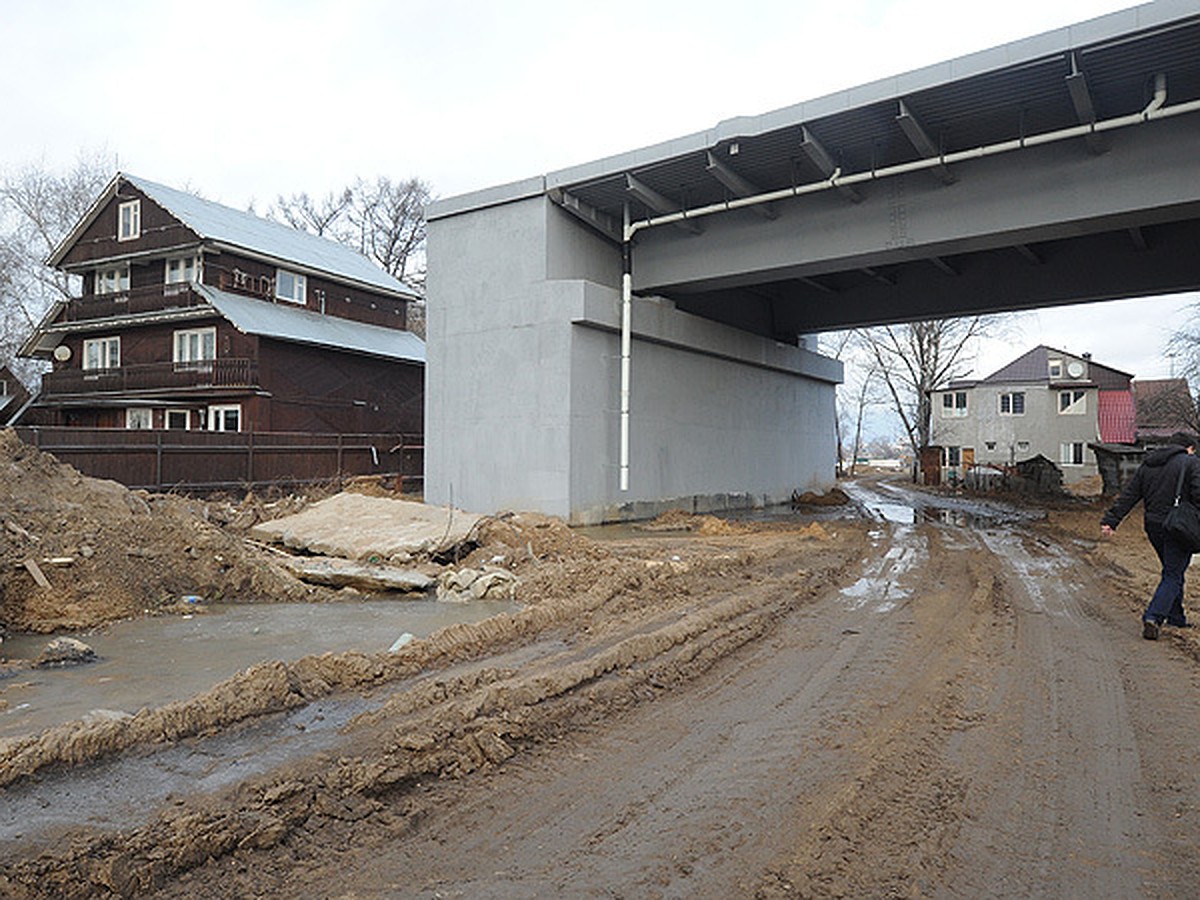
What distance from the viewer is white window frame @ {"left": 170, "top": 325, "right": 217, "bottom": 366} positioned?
28297mm

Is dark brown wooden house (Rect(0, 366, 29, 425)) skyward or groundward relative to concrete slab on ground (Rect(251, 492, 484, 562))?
skyward

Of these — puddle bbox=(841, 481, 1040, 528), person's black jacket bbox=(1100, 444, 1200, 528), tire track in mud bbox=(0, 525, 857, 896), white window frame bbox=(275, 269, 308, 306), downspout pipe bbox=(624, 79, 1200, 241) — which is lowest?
puddle bbox=(841, 481, 1040, 528)

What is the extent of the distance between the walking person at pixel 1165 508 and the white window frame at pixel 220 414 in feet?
87.3

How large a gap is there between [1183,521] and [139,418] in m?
32.2

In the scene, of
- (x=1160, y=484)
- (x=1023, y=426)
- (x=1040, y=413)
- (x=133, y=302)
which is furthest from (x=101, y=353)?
(x=1040, y=413)

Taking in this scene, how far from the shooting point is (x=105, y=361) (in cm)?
3123

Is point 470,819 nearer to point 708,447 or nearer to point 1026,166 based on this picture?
point 1026,166

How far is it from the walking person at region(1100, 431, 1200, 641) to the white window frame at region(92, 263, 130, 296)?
33.6 m

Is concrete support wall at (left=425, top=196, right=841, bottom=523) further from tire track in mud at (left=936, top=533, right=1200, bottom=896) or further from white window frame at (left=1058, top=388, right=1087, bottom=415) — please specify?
white window frame at (left=1058, top=388, right=1087, bottom=415)

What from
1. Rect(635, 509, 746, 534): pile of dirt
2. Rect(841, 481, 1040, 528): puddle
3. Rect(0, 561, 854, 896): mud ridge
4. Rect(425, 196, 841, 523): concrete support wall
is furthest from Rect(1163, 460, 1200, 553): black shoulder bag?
Rect(841, 481, 1040, 528): puddle

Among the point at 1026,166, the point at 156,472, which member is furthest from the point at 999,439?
the point at 156,472

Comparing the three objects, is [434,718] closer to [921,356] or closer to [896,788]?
[896,788]

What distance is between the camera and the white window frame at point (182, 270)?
2888 cm

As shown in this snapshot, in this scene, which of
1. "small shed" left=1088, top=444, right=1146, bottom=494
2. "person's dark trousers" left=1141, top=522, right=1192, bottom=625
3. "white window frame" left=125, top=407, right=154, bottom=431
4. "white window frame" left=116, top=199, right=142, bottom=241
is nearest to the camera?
"person's dark trousers" left=1141, top=522, right=1192, bottom=625
